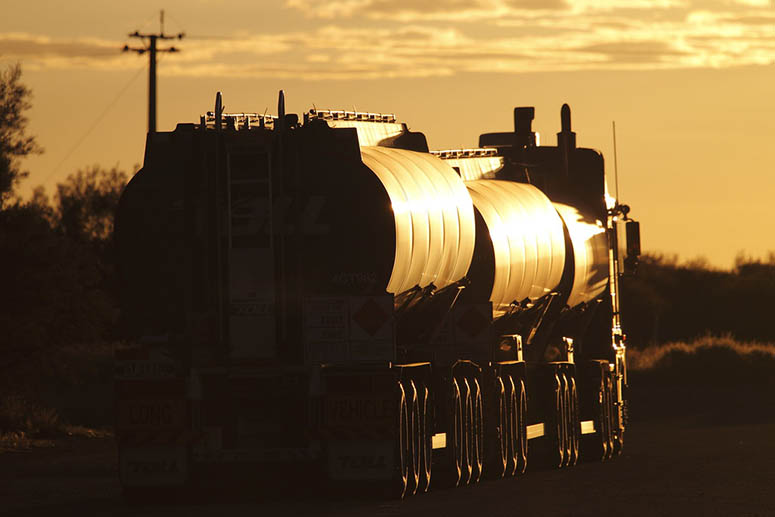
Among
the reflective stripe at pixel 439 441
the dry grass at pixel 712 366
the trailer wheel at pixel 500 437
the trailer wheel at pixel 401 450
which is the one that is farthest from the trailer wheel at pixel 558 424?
the dry grass at pixel 712 366

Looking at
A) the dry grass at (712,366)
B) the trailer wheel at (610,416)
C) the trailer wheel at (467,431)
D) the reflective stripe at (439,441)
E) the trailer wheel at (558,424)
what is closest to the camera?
the reflective stripe at (439,441)

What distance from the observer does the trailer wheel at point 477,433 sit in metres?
22.3

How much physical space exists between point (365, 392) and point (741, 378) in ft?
129

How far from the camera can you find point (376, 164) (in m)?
19.5

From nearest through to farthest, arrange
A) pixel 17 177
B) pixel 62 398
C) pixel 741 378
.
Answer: pixel 17 177 → pixel 62 398 → pixel 741 378

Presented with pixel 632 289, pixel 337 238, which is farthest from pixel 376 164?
pixel 632 289

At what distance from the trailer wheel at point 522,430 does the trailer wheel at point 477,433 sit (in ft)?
5.95

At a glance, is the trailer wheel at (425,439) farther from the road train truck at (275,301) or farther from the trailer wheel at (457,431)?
the trailer wheel at (457,431)

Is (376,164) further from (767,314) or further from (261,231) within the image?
(767,314)

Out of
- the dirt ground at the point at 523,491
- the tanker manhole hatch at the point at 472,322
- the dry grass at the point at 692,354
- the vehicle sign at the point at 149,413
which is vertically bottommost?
the dirt ground at the point at 523,491

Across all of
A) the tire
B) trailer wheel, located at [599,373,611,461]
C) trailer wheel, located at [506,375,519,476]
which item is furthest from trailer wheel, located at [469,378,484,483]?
trailer wheel, located at [599,373,611,461]

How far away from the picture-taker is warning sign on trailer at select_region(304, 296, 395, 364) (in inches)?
738

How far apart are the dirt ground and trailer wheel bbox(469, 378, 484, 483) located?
0.31 metres

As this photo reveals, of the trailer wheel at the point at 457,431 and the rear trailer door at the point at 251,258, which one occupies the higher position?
the rear trailer door at the point at 251,258
